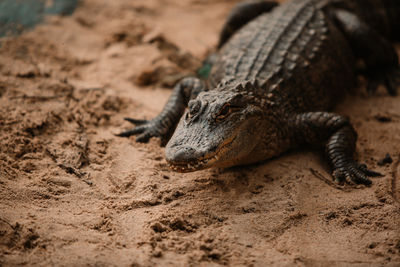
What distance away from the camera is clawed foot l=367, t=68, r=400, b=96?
193 inches

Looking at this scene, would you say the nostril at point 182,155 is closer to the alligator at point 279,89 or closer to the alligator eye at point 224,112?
the alligator at point 279,89

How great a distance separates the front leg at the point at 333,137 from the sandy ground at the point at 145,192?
0.16 meters

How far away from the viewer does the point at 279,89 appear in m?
3.85

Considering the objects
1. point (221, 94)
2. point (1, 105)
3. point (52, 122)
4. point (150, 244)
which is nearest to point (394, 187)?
point (221, 94)

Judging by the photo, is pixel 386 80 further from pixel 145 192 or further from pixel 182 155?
pixel 145 192

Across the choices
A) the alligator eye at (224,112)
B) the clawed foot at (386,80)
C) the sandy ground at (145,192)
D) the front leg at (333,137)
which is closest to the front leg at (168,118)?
the sandy ground at (145,192)

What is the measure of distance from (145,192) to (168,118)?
1.23 m

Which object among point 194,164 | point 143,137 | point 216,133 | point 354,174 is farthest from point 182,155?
point 354,174

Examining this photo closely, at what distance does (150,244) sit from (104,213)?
50 centimetres

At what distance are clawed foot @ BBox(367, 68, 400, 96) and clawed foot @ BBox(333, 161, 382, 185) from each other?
1929 mm

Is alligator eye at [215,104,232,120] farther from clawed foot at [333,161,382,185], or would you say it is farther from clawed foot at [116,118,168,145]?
clawed foot at [333,161,382,185]

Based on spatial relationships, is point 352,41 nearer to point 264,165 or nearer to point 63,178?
point 264,165

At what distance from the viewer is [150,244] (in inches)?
101

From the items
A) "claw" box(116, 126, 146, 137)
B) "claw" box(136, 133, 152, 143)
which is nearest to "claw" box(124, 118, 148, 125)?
"claw" box(116, 126, 146, 137)
